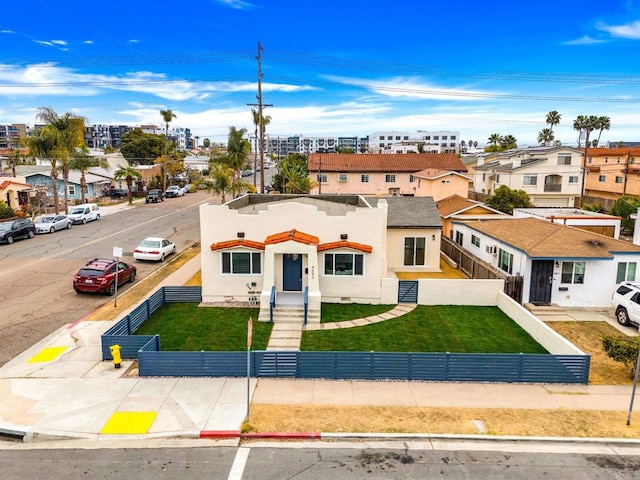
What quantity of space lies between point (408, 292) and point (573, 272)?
745 centimetres

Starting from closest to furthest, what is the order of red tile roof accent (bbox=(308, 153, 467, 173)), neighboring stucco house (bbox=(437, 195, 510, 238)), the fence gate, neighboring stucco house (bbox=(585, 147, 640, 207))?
the fence gate, neighboring stucco house (bbox=(437, 195, 510, 238)), neighboring stucco house (bbox=(585, 147, 640, 207)), red tile roof accent (bbox=(308, 153, 467, 173))

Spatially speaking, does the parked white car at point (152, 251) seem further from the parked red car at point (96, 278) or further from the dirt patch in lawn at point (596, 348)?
the dirt patch in lawn at point (596, 348)

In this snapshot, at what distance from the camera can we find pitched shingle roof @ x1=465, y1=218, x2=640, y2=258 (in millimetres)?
20656

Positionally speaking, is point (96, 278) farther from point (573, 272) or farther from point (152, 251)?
point (573, 272)

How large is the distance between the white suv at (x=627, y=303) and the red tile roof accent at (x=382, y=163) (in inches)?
1472

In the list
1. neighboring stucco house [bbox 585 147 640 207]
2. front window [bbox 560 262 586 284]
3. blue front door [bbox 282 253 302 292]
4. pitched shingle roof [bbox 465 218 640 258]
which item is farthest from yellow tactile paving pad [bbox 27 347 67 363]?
neighboring stucco house [bbox 585 147 640 207]

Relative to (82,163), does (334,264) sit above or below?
below

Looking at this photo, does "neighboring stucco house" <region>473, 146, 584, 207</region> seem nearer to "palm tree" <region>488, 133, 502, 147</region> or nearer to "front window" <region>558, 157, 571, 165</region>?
"front window" <region>558, 157, 571, 165</region>

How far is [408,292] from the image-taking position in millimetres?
21578

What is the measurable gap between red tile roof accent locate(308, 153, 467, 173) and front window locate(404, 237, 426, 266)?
93.2 feet

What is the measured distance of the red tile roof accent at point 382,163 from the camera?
184 feet

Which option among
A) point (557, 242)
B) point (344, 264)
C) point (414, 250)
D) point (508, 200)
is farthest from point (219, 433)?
point (508, 200)

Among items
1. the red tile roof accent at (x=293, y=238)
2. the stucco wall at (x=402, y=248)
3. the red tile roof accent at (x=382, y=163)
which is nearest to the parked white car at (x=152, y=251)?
the red tile roof accent at (x=293, y=238)

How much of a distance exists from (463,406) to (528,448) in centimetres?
197
